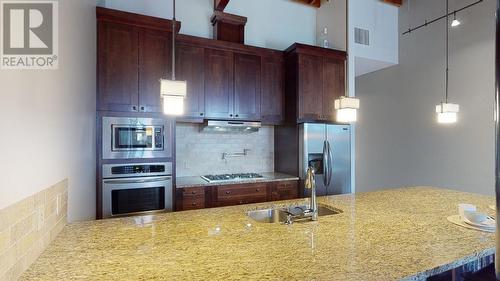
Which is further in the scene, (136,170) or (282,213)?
(136,170)

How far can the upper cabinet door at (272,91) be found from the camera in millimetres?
3578

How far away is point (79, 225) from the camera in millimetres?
1431

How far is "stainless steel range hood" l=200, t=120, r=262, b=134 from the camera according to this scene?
3280 mm

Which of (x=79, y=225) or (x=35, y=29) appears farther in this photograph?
(x=79, y=225)

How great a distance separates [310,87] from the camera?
3578 millimetres

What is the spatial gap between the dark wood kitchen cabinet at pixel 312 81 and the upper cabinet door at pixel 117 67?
1.97 m

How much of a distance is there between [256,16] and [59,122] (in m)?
3.36

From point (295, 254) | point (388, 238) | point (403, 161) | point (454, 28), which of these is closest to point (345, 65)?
point (454, 28)

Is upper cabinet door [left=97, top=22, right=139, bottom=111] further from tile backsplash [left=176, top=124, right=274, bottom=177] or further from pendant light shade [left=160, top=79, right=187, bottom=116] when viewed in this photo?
pendant light shade [left=160, top=79, right=187, bottom=116]

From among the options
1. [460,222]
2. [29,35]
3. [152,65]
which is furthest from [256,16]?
[460,222]

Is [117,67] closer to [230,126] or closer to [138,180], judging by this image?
[138,180]

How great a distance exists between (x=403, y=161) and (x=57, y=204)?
4.97 meters

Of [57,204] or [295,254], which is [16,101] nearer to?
[57,204]

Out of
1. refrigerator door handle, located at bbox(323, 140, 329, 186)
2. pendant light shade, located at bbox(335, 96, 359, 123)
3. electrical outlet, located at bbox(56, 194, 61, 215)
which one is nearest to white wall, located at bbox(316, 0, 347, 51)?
refrigerator door handle, located at bbox(323, 140, 329, 186)
